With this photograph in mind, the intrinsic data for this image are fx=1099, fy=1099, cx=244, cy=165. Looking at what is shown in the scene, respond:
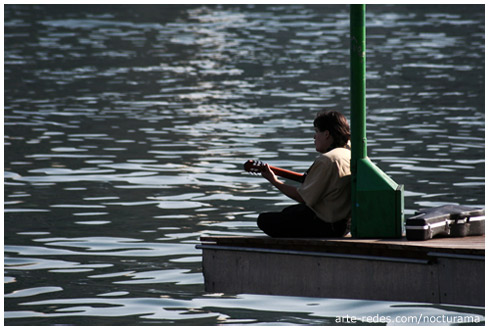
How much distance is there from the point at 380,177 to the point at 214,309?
5.34 ft

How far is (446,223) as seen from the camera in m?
8.38

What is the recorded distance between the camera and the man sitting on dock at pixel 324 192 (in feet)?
27.8

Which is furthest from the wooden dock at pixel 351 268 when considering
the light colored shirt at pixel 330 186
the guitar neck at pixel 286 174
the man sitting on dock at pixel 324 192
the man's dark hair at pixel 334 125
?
the man's dark hair at pixel 334 125

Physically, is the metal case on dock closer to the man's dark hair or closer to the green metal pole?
the green metal pole

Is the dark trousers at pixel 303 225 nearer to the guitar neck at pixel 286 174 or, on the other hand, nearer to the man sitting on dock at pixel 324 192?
the man sitting on dock at pixel 324 192

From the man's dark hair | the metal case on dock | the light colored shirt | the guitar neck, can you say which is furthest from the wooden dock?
the man's dark hair

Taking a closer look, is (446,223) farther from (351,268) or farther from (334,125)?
(334,125)

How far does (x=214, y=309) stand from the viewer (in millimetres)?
8438

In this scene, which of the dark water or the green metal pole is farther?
the dark water

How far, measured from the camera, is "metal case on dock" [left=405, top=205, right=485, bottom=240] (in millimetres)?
8160

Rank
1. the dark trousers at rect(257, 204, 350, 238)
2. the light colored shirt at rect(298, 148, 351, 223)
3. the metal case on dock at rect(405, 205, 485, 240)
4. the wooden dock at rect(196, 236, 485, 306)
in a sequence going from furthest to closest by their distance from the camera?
1. the dark trousers at rect(257, 204, 350, 238)
2. the light colored shirt at rect(298, 148, 351, 223)
3. the metal case on dock at rect(405, 205, 485, 240)
4. the wooden dock at rect(196, 236, 485, 306)

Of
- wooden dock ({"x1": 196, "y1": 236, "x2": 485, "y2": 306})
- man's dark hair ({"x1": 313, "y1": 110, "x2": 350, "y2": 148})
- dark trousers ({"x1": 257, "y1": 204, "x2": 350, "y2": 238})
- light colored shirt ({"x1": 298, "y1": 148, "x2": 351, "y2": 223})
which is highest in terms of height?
man's dark hair ({"x1": 313, "y1": 110, "x2": 350, "y2": 148})

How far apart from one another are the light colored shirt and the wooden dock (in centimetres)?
30

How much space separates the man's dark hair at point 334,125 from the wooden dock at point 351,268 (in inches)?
32.1
